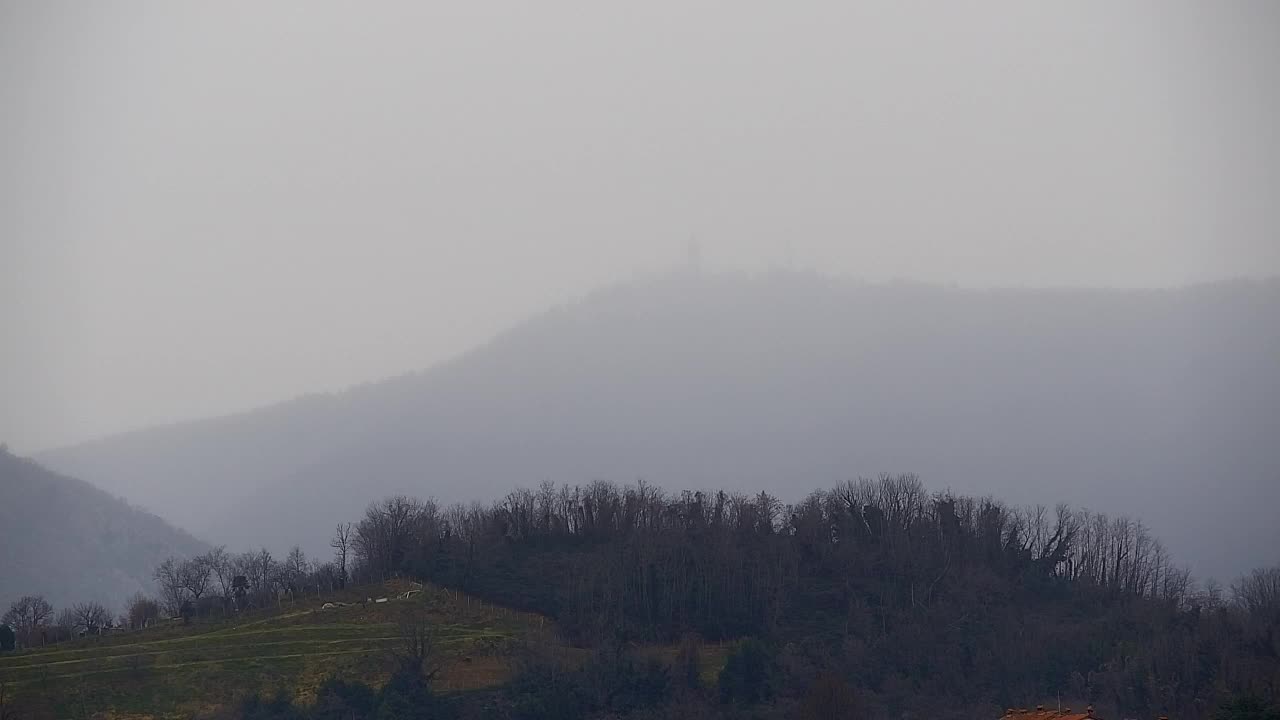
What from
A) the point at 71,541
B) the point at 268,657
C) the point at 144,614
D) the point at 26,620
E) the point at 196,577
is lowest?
the point at 268,657

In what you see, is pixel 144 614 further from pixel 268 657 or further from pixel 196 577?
pixel 268 657

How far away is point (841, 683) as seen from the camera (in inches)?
1909

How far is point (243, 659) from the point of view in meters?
53.3

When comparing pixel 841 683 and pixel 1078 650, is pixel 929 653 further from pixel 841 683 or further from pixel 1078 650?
pixel 841 683

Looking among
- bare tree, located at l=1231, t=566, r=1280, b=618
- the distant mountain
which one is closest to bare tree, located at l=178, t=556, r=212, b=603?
the distant mountain

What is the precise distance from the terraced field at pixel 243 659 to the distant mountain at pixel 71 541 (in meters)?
51.9

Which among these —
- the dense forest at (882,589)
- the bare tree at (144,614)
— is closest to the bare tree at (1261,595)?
the dense forest at (882,589)

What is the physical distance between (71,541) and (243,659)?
74111 millimetres

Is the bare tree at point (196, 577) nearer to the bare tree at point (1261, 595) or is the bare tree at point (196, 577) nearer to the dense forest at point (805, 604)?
the dense forest at point (805, 604)

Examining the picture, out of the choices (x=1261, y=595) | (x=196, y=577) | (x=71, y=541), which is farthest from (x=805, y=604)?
(x=71, y=541)

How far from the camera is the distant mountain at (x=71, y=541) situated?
10619cm

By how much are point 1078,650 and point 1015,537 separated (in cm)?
1687

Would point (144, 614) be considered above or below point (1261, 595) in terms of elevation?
above

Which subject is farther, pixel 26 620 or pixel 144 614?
pixel 26 620
